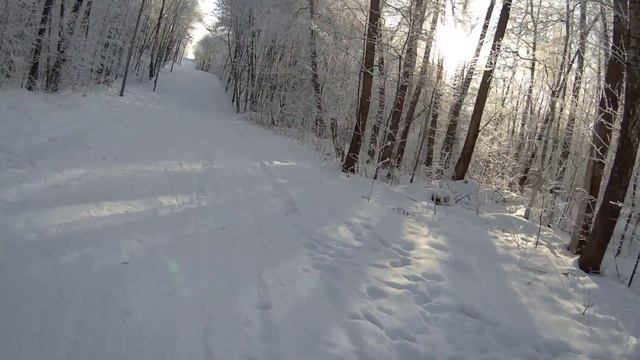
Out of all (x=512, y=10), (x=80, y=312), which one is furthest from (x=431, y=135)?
(x=80, y=312)

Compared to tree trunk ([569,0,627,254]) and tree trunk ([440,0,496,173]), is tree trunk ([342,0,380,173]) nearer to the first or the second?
tree trunk ([440,0,496,173])

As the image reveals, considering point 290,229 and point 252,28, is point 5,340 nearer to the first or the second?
point 290,229

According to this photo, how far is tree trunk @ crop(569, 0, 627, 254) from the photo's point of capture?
5.86 metres

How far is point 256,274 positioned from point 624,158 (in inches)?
179

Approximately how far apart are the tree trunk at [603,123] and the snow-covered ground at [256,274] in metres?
0.67

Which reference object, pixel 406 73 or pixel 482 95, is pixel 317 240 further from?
pixel 482 95

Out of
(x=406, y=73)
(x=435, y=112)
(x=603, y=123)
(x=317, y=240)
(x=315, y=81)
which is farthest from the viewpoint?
(x=315, y=81)

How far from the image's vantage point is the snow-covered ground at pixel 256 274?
3125mm

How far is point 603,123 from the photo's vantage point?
249 inches

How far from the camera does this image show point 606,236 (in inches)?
214

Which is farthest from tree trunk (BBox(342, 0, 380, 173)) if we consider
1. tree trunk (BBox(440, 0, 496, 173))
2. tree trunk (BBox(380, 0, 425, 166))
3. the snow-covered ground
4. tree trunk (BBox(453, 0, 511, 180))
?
tree trunk (BBox(440, 0, 496, 173))

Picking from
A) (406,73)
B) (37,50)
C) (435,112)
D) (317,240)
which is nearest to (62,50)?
(37,50)

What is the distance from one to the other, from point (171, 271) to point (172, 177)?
357 centimetres

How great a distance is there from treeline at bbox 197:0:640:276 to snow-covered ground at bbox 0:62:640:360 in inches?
61.4
